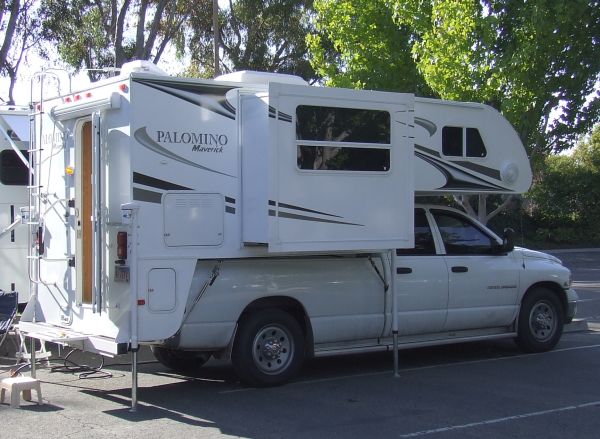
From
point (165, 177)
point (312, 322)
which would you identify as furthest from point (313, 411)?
point (165, 177)

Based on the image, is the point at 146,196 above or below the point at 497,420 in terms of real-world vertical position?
above

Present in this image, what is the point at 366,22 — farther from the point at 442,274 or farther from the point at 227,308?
the point at 227,308

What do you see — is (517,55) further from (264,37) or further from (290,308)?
(264,37)

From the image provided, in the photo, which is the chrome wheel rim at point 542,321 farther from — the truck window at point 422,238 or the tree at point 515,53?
the tree at point 515,53

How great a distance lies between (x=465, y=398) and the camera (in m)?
7.67

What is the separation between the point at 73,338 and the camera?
7453 mm

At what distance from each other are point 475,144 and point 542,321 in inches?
103

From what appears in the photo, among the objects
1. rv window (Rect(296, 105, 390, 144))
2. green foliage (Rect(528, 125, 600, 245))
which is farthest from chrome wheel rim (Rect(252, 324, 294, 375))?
green foliage (Rect(528, 125, 600, 245))

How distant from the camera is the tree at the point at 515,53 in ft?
39.8

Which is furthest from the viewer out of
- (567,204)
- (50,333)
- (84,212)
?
(567,204)

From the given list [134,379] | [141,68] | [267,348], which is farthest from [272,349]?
[141,68]

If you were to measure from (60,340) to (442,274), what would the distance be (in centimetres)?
445

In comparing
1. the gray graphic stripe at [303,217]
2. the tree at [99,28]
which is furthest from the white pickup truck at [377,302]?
the tree at [99,28]

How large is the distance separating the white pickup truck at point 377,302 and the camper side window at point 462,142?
0.76 metres
